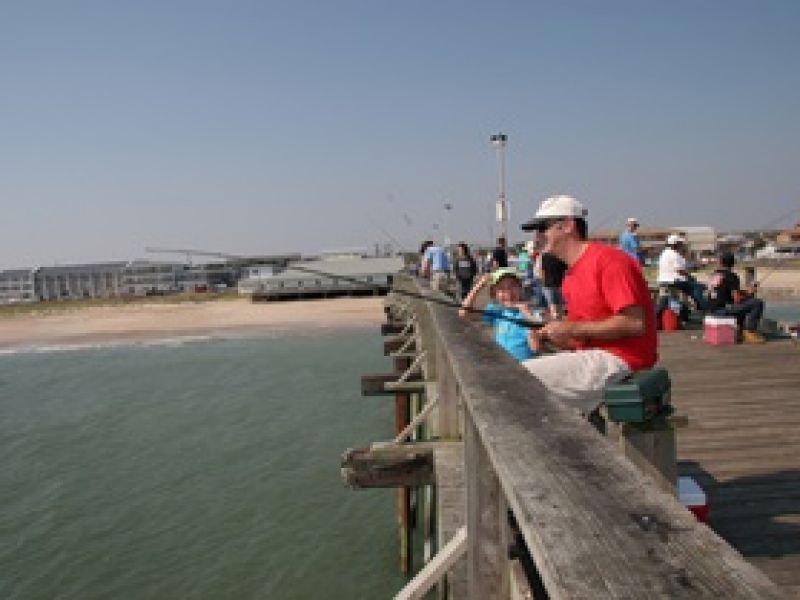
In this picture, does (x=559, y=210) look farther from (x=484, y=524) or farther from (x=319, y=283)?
(x=319, y=283)

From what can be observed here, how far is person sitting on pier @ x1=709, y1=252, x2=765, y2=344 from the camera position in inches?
423

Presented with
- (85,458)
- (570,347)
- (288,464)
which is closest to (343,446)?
(288,464)

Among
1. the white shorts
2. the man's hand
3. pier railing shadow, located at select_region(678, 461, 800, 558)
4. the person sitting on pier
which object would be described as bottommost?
pier railing shadow, located at select_region(678, 461, 800, 558)

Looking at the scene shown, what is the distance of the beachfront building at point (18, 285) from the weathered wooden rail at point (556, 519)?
178657 mm

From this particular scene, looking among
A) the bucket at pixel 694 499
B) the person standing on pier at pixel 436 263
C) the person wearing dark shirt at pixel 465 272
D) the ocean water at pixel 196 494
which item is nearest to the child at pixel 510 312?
the bucket at pixel 694 499

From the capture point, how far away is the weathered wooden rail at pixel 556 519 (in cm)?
105

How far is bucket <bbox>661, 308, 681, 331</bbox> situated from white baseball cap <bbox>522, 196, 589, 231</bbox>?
9.68 m

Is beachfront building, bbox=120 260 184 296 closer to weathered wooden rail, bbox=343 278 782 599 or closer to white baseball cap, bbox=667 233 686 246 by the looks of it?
white baseball cap, bbox=667 233 686 246

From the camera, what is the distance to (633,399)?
3.24 meters

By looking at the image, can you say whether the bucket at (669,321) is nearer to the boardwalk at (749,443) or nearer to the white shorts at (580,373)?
the boardwalk at (749,443)

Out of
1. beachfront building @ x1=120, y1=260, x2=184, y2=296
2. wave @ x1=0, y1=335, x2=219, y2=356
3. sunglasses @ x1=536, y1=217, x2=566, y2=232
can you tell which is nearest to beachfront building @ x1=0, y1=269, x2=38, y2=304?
beachfront building @ x1=120, y1=260, x2=184, y2=296

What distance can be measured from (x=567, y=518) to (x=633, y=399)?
2109mm

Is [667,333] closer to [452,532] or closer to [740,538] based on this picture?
[740,538]

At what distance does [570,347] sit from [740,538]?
1.49m
